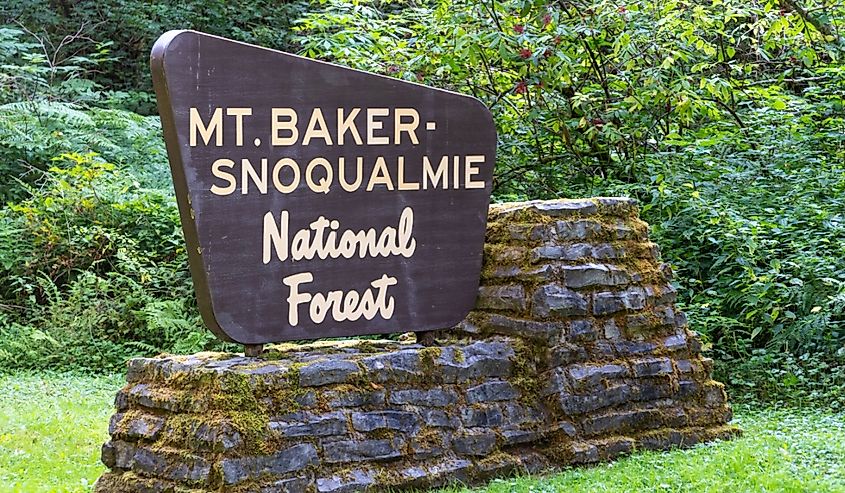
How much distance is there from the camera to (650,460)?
5.30 metres

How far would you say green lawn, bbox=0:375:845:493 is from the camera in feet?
15.6

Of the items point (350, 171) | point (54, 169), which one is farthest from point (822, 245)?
point (54, 169)

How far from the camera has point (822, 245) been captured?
7.68 metres

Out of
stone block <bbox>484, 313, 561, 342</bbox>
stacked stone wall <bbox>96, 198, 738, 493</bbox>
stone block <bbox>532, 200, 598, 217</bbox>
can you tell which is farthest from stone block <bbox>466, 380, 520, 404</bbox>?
stone block <bbox>532, 200, 598, 217</bbox>

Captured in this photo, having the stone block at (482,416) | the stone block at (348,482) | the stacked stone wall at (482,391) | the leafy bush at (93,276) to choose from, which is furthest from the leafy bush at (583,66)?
the stone block at (348,482)

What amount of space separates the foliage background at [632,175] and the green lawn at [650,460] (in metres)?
1.00

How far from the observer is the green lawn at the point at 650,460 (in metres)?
4.75

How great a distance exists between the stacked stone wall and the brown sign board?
0.24 m

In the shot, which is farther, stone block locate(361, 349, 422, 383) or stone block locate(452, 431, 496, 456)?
stone block locate(452, 431, 496, 456)

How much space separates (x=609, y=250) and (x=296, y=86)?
6.43 feet

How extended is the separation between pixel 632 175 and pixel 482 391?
14.1ft

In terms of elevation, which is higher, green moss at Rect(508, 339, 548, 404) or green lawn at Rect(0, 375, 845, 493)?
green moss at Rect(508, 339, 548, 404)

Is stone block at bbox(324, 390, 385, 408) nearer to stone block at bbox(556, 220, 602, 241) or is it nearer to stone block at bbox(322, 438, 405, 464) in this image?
stone block at bbox(322, 438, 405, 464)

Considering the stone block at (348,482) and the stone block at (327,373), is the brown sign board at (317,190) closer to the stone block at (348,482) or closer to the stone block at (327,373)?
the stone block at (327,373)
